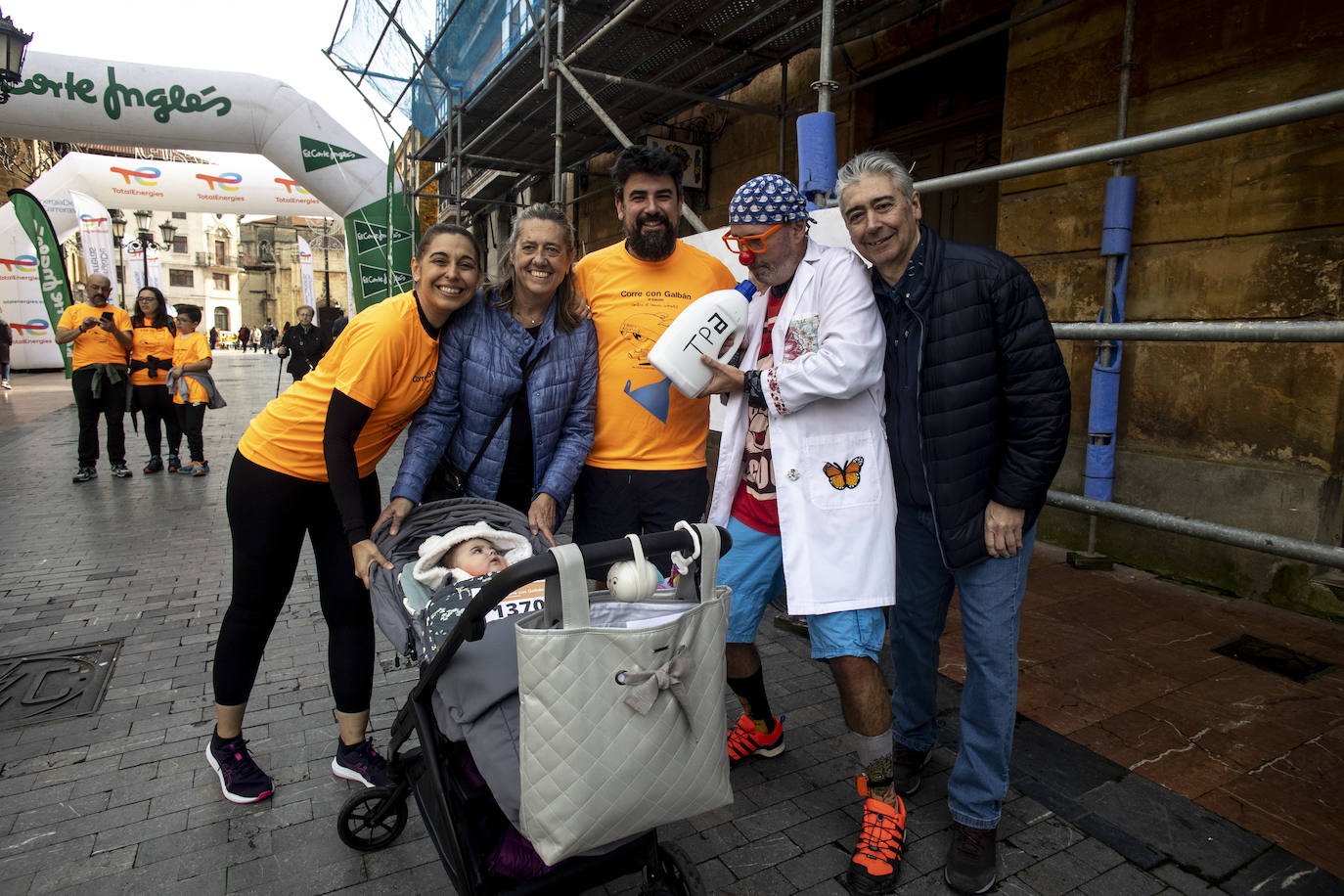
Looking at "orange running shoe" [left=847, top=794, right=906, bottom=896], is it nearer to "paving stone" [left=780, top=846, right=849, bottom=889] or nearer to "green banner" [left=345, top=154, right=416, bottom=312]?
"paving stone" [left=780, top=846, right=849, bottom=889]

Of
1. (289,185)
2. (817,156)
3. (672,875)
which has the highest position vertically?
(289,185)

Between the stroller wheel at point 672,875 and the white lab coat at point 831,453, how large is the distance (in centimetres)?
71

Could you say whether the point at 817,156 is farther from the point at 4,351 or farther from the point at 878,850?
the point at 4,351

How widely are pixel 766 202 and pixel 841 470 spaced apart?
0.82 m

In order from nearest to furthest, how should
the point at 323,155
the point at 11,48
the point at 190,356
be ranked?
1. the point at 11,48
2. the point at 190,356
3. the point at 323,155

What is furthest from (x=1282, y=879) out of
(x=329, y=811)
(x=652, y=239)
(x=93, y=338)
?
(x=93, y=338)

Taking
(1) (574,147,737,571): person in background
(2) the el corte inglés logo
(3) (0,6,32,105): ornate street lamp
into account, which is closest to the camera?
(1) (574,147,737,571): person in background

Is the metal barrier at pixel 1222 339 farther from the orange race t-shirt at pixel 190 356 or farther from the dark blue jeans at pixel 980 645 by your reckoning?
the orange race t-shirt at pixel 190 356

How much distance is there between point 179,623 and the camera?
4289mm

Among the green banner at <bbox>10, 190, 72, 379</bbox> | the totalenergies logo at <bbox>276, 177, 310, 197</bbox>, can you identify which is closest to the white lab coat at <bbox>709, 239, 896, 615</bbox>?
the green banner at <bbox>10, 190, 72, 379</bbox>

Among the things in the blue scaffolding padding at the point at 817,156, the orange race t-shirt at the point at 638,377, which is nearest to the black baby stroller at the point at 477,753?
the orange race t-shirt at the point at 638,377

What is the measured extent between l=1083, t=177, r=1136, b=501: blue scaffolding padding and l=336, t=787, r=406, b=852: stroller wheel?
4.24 meters

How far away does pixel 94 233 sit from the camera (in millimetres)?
18469

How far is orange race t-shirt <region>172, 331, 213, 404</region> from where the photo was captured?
27.3 ft
